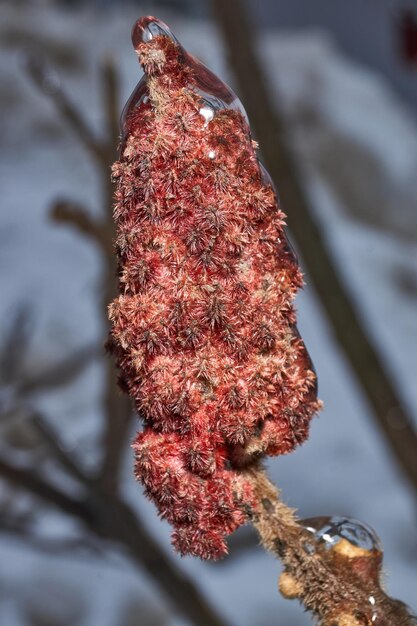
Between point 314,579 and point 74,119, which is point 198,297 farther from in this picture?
point 74,119

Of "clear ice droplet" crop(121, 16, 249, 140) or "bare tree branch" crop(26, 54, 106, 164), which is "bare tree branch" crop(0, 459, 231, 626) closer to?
"bare tree branch" crop(26, 54, 106, 164)

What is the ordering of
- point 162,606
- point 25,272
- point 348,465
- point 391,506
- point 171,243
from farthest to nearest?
point 25,272 → point 348,465 → point 391,506 → point 162,606 → point 171,243

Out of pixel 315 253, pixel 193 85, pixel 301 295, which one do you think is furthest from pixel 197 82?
pixel 301 295

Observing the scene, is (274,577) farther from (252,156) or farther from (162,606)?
(252,156)

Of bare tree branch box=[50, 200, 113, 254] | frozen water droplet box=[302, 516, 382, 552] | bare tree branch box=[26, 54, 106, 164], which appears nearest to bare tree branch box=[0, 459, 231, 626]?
bare tree branch box=[50, 200, 113, 254]

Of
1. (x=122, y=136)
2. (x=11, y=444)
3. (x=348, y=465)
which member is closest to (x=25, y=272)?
(x=11, y=444)
